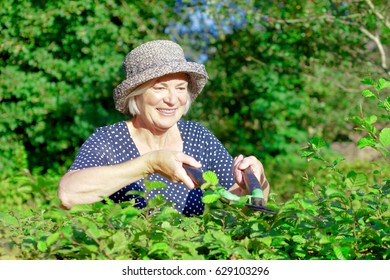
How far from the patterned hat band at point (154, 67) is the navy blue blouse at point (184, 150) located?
189mm

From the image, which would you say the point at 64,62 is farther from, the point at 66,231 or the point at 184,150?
the point at 66,231

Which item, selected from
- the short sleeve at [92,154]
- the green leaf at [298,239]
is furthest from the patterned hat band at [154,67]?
the green leaf at [298,239]

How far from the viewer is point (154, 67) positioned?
3428mm

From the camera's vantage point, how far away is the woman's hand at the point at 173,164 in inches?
91.7

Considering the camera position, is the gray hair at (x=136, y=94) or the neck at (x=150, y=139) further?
the neck at (x=150, y=139)

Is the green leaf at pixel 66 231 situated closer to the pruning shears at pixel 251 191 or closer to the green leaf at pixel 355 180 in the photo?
the pruning shears at pixel 251 191

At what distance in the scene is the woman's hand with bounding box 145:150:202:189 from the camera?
233cm

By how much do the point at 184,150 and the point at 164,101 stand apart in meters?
0.29

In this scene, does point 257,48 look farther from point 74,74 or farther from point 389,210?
point 389,210

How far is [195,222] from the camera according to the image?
7.50 feet

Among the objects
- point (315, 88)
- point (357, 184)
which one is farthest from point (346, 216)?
point (315, 88)

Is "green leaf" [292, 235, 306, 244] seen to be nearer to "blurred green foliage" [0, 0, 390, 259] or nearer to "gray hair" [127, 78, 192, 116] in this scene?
"gray hair" [127, 78, 192, 116]

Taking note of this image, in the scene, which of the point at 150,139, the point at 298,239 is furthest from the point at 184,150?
→ the point at 298,239

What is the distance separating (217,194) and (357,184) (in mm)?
420
